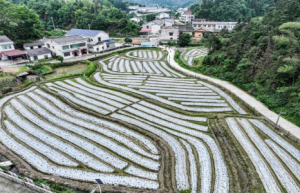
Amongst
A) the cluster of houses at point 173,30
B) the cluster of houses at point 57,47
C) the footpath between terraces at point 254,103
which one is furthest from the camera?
the cluster of houses at point 173,30

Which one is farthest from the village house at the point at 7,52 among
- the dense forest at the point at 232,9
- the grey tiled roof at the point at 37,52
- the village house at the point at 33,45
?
the dense forest at the point at 232,9

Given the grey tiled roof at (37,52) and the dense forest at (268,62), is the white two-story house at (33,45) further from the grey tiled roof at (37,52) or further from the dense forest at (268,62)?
the dense forest at (268,62)

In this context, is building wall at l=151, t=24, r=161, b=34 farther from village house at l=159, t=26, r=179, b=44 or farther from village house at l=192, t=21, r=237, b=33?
village house at l=192, t=21, r=237, b=33

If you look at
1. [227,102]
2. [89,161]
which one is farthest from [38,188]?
[227,102]

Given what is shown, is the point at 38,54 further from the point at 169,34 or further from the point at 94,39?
the point at 169,34

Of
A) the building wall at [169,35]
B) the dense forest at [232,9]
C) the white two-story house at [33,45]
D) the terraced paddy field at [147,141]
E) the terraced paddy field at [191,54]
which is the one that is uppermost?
the dense forest at [232,9]

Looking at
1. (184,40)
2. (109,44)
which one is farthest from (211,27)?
(109,44)
